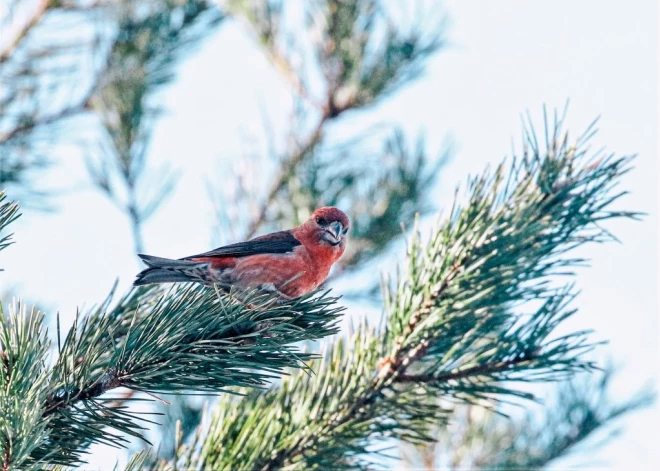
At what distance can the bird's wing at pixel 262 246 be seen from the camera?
315 cm

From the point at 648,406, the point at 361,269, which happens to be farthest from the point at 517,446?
the point at 361,269

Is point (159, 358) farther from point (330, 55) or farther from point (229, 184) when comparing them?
point (330, 55)

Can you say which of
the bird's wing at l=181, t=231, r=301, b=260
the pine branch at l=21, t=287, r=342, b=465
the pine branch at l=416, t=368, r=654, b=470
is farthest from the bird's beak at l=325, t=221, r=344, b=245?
the pine branch at l=21, t=287, r=342, b=465

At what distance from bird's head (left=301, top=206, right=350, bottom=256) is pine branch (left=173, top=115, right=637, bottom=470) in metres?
1.08

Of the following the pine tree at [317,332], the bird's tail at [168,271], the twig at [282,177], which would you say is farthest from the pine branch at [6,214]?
the twig at [282,177]

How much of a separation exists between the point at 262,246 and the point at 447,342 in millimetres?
1253

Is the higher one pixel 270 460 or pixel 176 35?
pixel 176 35

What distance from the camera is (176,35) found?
3.92m

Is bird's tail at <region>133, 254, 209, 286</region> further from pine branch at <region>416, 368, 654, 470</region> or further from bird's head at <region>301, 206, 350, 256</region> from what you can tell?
pine branch at <region>416, 368, 654, 470</region>

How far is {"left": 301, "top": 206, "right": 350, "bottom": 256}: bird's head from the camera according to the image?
3.33m

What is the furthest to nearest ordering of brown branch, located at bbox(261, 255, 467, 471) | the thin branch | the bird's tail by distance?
the thin branch
the bird's tail
brown branch, located at bbox(261, 255, 467, 471)

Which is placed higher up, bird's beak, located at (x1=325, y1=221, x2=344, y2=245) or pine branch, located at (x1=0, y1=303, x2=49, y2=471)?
bird's beak, located at (x1=325, y1=221, x2=344, y2=245)

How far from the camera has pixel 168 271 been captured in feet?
8.84

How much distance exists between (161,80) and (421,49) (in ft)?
4.19
